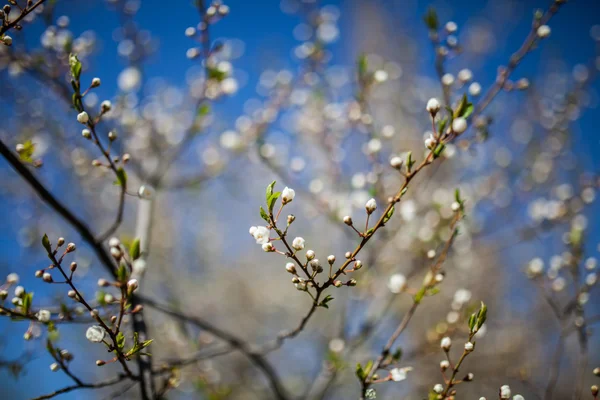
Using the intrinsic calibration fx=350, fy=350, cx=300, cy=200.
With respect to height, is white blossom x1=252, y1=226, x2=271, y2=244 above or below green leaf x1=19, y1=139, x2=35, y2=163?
below

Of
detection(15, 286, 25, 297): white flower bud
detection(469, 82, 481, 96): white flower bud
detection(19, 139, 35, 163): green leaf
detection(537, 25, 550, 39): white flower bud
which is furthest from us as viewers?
detection(469, 82, 481, 96): white flower bud

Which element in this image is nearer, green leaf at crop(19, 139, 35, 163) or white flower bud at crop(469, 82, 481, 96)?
green leaf at crop(19, 139, 35, 163)

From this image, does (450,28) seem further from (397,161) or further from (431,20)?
(397,161)

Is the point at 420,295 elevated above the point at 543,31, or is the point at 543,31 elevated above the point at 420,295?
the point at 543,31

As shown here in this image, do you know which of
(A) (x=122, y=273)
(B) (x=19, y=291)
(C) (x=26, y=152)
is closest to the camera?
(A) (x=122, y=273)

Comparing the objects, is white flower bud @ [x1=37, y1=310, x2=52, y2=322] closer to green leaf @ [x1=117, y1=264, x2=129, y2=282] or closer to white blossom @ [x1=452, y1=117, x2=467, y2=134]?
green leaf @ [x1=117, y1=264, x2=129, y2=282]

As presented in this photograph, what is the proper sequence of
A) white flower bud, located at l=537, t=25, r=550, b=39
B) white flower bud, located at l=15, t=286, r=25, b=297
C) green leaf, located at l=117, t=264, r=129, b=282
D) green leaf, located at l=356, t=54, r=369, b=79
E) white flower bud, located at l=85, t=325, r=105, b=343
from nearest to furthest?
green leaf, located at l=117, t=264, r=129, b=282 < white flower bud, located at l=85, t=325, r=105, b=343 < white flower bud, located at l=15, t=286, r=25, b=297 < white flower bud, located at l=537, t=25, r=550, b=39 < green leaf, located at l=356, t=54, r=369, b=79

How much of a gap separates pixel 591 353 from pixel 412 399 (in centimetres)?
500

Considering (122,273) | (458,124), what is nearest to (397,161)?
(458,124)

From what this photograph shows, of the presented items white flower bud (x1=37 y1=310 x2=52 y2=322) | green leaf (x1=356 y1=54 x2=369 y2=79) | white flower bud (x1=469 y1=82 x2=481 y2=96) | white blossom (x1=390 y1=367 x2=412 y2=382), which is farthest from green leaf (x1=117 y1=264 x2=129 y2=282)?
white flower bud (x1=469 y1=82 x2=481 y2=96)

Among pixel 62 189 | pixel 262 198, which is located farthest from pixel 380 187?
pixel 62 189

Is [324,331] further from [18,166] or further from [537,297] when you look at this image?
[18,166]

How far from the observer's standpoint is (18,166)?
57.9 inches

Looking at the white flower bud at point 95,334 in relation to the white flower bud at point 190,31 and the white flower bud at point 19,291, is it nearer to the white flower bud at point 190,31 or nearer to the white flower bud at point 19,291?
the white flower bud at point 19,291
